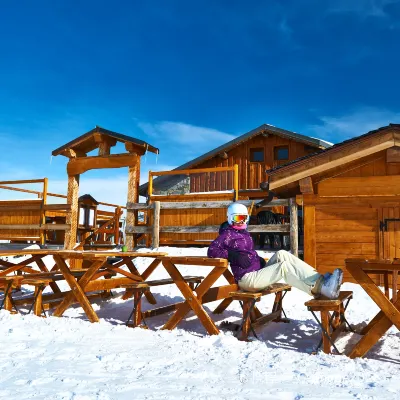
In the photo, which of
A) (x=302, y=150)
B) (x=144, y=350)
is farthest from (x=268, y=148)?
(x=144, y=350)

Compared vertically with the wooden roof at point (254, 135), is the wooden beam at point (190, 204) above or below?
below

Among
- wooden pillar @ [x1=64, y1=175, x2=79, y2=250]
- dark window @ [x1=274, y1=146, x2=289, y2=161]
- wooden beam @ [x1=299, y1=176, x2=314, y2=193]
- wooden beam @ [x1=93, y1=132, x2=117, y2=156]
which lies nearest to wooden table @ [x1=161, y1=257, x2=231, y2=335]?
wooden beam @ [x1=299, y1=176, x2=314, y2=193]

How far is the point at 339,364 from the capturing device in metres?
4.18

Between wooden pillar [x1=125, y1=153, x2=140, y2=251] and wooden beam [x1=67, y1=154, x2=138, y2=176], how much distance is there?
0.62 feet

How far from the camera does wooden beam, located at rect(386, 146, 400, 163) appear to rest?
9.62 m

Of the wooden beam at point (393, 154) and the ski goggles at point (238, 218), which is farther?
the wooden beam at point (393, 154)

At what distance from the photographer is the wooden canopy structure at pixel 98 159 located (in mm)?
13414

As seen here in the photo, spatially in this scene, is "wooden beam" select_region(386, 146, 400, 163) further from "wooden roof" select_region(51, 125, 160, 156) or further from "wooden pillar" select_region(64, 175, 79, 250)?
"wooden pillar" select_region(64, 175, 79, 250)

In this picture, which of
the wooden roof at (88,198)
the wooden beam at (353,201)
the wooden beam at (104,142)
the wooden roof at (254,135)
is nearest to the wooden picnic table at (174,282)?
the wooden beam at (353,201)

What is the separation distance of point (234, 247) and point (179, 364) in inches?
77.9

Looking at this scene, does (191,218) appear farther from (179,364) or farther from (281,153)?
(281,153)

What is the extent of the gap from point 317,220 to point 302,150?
989 centimetres

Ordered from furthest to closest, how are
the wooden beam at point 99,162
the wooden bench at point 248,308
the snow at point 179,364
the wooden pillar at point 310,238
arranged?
the wooden beam at point 99,162 → the wooden pillar at point 310,238 → the wooden bench at point 248,308 → the snow at point 179,364

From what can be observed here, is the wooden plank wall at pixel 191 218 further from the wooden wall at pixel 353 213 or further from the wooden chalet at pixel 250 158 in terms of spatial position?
the wooden chalet at pixel 250 158
